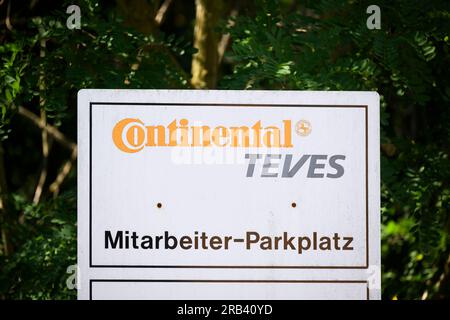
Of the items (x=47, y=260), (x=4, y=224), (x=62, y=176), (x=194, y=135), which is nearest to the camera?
(x=194, y=135)

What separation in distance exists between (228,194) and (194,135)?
24cm

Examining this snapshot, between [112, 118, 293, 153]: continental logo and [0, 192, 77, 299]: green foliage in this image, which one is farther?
[0, 192, 77, 299]: green foliage

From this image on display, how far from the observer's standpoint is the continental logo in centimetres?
229

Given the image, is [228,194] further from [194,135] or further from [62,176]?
[62,176]

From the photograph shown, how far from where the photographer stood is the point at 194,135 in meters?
2.29

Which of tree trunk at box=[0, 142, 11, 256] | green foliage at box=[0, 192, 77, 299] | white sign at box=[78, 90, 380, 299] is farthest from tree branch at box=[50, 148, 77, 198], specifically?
white sign at box=[78, 90, 380, 299]

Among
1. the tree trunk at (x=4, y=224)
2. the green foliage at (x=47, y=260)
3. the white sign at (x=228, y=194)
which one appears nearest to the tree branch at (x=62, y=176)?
the tree trunk at (x=4, y=224)

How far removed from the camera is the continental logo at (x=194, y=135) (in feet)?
7.52

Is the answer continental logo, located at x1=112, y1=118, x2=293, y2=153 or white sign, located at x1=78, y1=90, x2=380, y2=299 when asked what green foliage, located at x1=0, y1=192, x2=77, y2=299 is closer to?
white sign, located at x1=78, y1=90, x2=380, y2=299

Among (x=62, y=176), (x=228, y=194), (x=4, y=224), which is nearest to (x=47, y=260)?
(x=4, y=224)

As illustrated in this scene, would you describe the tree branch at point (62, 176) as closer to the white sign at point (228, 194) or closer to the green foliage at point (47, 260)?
the green foliage at point (47, 260)

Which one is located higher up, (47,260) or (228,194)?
(228,194)
